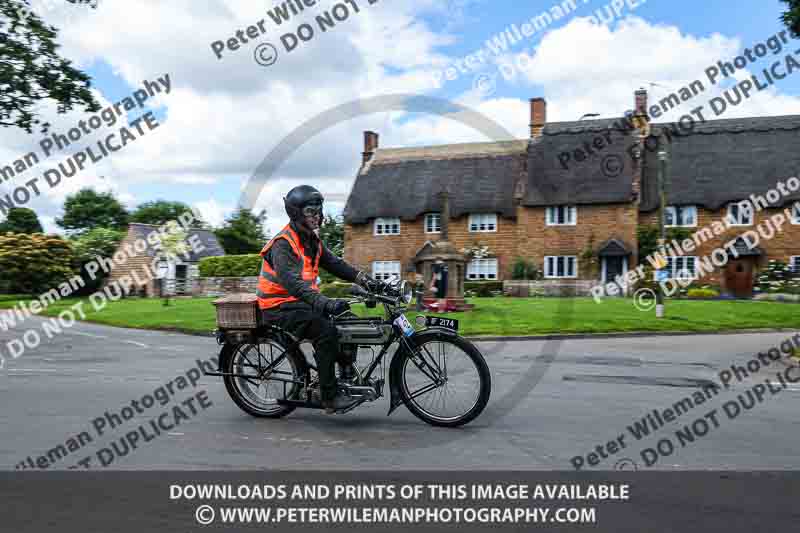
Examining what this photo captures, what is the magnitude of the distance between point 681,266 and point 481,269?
38.7 feet

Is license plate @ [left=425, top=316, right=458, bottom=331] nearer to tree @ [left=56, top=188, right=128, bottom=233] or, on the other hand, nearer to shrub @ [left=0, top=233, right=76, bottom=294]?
shrub @ [left=0, top=233, right=76, bottom=294]

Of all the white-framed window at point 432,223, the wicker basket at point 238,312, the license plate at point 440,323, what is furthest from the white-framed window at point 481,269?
the license plate at point 440,323

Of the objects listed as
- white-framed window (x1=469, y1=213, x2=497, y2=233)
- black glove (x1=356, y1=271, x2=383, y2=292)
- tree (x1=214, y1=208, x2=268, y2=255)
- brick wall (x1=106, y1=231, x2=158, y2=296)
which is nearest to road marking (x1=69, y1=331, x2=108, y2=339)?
black glove (x1=356, y1=271, x2=383, y2=292)

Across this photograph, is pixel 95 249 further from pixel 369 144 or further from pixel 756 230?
pixel 756 230

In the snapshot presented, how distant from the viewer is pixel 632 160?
45.1 metres

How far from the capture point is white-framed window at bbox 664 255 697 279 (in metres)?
43.0

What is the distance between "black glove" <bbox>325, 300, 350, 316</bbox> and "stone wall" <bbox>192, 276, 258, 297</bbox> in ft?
111

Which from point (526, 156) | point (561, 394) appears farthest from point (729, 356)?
point (526, 156)

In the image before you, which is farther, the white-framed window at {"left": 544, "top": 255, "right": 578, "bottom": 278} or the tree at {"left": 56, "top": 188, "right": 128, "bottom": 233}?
the tree at {"left": 56, "top": 188, "right": 128, "bottom": 233}

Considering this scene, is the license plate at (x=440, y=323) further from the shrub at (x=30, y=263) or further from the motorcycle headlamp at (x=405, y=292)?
the shrub at (x=30, y=263)

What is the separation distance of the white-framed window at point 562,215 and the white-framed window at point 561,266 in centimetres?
204
